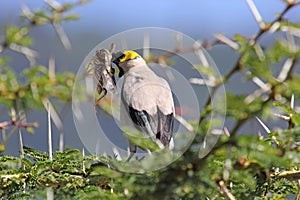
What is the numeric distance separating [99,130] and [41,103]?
186 mm

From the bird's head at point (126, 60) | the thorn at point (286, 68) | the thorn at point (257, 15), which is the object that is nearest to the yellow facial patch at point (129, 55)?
the bird's head at point (126, 60)

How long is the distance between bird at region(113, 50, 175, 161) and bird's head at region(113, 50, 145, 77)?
0.14 feet

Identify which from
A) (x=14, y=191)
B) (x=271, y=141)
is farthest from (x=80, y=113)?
(x=271, y=141)

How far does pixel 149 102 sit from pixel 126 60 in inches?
7.6

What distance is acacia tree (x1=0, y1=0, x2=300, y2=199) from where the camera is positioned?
1013mm

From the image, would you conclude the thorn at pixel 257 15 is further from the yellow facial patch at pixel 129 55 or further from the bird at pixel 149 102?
the yellow facial patch at pixel 129 55

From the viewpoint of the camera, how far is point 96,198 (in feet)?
4.19

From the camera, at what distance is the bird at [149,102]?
1490mm

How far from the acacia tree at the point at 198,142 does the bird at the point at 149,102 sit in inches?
2.6

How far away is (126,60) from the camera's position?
1673 millimetres

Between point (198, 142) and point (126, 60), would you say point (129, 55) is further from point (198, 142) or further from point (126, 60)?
point (198, 142)

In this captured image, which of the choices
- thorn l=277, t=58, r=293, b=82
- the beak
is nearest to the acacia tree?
thorn l=277, t=58, r=293, b=82

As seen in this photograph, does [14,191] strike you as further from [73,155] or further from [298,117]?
[298,117]

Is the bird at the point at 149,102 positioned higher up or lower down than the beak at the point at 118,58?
lower down
